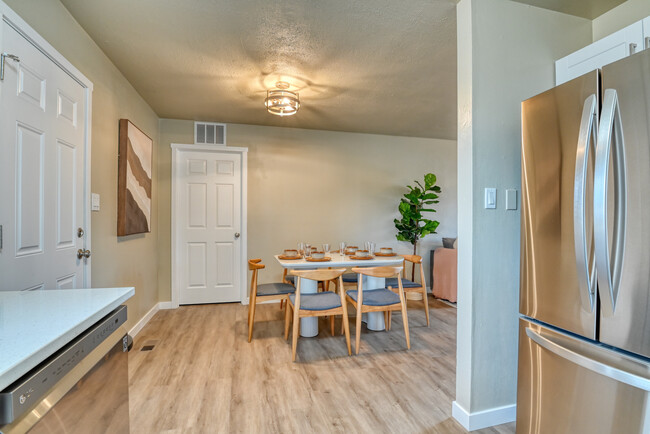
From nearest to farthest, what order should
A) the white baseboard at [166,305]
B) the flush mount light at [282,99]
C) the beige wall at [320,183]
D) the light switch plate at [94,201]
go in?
the light switch plate at [94,201], the flush mount light at [282,99], the white baseboard at [166,305], the beige wall at [320,183]

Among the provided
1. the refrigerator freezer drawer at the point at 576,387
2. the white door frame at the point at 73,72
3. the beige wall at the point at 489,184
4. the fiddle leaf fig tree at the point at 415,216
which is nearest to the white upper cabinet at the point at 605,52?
the beige wall at the point at 489,184

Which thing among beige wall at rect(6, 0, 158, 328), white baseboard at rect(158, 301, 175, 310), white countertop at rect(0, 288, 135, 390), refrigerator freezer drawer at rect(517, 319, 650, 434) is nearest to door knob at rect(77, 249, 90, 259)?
beige wall at rect(6, 0, 158, 328)

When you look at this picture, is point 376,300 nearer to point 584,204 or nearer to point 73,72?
point 584,204

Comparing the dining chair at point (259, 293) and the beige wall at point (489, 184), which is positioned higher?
the beige wall at point (489, 184)

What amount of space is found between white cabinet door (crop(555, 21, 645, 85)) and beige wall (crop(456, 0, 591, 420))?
0.43 feet

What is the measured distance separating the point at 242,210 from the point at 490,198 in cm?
323

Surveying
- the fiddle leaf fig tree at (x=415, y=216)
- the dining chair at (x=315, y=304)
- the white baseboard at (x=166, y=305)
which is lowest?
the white baseboard at (x=166, y=305)

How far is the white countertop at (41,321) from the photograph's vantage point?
0.64 m

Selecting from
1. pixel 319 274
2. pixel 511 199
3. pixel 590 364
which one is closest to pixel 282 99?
pixel 319 274

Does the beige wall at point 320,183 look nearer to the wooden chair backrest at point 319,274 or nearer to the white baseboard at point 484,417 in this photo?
the wooden chair backrest at point 319,274

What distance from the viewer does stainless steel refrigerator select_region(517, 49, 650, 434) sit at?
103 centimetres

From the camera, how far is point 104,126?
2.44 metres

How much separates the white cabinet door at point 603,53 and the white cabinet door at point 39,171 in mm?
2893

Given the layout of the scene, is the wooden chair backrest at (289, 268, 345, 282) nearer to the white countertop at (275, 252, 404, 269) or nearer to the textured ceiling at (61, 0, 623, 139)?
the white countertop at (275, 252, 404, 269)
